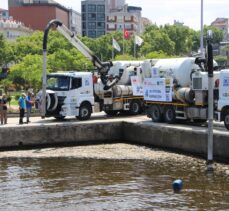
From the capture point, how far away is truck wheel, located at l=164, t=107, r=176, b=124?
28.7m

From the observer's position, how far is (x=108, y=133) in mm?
29328

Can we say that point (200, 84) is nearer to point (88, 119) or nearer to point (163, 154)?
point (163, 154)

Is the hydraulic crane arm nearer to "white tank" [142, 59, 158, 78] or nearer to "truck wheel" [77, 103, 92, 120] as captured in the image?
"truck wheel" [77, 103, 92, 120]

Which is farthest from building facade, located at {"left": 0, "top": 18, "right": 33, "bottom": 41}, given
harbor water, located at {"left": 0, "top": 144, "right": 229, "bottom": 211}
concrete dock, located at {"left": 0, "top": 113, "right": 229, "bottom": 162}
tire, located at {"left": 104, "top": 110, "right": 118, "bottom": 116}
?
harbor water, located at {"left": 0, "top": 144, "right": 229, "bottom": 211}

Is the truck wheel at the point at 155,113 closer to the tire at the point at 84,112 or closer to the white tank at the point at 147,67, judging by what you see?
the white tank at the point at 147,67

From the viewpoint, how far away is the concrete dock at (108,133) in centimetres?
2523

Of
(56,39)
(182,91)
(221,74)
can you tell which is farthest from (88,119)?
(56,39)

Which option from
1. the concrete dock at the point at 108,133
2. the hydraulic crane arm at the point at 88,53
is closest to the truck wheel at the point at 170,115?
the concrete dock at the point at 108,133

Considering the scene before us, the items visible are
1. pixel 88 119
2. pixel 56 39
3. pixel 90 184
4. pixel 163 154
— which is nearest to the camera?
pixel 90 184

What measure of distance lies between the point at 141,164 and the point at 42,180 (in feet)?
14.6

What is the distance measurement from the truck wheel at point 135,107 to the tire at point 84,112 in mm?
3229

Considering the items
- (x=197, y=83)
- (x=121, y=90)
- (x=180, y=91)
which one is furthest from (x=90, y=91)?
(x=197, y=83)

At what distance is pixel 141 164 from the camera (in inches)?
888

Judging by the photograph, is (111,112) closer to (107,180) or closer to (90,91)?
(90,91)
